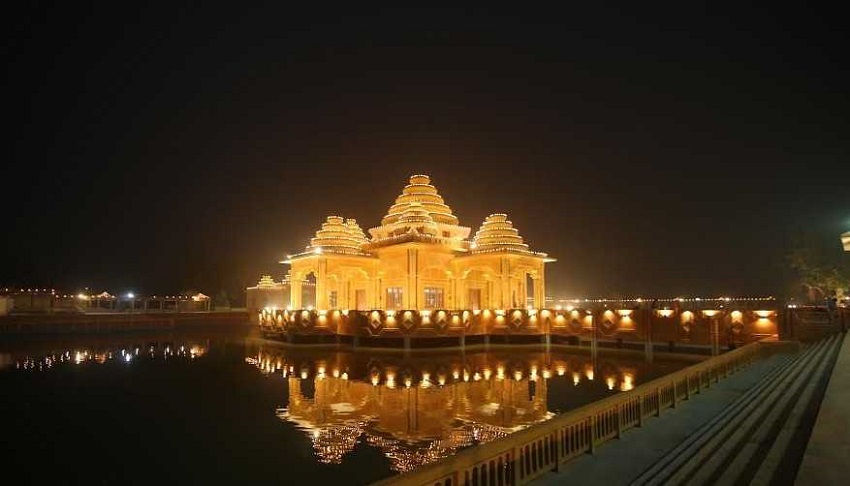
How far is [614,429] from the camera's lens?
28.0 feet

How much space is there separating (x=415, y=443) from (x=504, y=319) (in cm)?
2235

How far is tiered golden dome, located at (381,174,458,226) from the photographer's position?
37.7 meters

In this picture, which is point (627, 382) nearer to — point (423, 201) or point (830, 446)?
point (830, 446)

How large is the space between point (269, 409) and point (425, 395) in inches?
188

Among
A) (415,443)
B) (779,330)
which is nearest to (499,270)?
(779,330)

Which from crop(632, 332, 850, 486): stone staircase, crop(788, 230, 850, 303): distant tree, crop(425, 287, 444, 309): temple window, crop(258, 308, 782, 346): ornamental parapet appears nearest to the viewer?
crop(632, 332, 850, 486): stone staircase

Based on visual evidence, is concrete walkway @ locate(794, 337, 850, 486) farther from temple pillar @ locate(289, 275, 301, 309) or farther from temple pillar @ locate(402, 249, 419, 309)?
temple pillar @ locate(289, 275, 301, 309)

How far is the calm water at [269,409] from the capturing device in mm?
9516

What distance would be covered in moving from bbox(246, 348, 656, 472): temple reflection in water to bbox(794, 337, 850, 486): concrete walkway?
5815 mm

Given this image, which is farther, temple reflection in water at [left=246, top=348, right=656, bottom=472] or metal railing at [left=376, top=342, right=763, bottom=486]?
temple reflection in water at [left=246, top=348, right=656, bottom=472]

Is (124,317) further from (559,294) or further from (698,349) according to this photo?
(559,294)

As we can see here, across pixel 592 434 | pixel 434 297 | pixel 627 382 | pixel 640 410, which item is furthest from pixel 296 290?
pixel 592 434

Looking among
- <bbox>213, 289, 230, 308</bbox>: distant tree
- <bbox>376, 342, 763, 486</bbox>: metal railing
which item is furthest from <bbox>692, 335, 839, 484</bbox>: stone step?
<bbox>213, 289, 230, 308</bbox>: distant tree

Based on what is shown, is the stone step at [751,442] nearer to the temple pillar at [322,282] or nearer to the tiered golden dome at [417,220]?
the tiered golden dome at [417,220]
